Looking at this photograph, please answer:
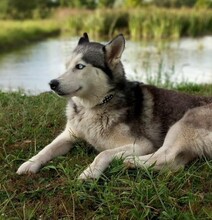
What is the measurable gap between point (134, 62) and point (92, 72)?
8.47 m

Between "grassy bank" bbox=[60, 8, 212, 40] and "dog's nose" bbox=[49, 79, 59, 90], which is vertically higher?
"dog's nose" bbox=[49, 79, 59, 90]

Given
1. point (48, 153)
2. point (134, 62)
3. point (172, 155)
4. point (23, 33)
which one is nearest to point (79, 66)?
point (48, 153)

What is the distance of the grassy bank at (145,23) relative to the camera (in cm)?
1838

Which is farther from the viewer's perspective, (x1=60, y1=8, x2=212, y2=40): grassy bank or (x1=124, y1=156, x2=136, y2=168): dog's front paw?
(x1=60, y1=8, x2=212, y2=40): grassy bank

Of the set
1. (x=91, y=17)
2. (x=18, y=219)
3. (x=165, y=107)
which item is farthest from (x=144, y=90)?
(x=91, y=17)

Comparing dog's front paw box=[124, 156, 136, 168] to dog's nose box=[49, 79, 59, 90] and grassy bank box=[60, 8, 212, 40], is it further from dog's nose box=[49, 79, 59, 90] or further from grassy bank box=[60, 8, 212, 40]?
grassy bank box=[60, 8, 212, 40]

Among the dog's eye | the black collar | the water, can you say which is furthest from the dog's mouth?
the water

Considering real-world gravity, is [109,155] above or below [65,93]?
below

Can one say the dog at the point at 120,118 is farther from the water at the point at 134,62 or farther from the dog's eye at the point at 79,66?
the water at the point at 134,62

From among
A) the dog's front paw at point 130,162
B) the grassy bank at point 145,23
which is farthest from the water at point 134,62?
the dog's front paw at point 130,162

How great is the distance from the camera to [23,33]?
21312mm

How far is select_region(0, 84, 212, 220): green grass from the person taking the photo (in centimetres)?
292

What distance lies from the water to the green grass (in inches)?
187

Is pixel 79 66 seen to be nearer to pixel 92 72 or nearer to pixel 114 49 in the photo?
pixel 92 72
